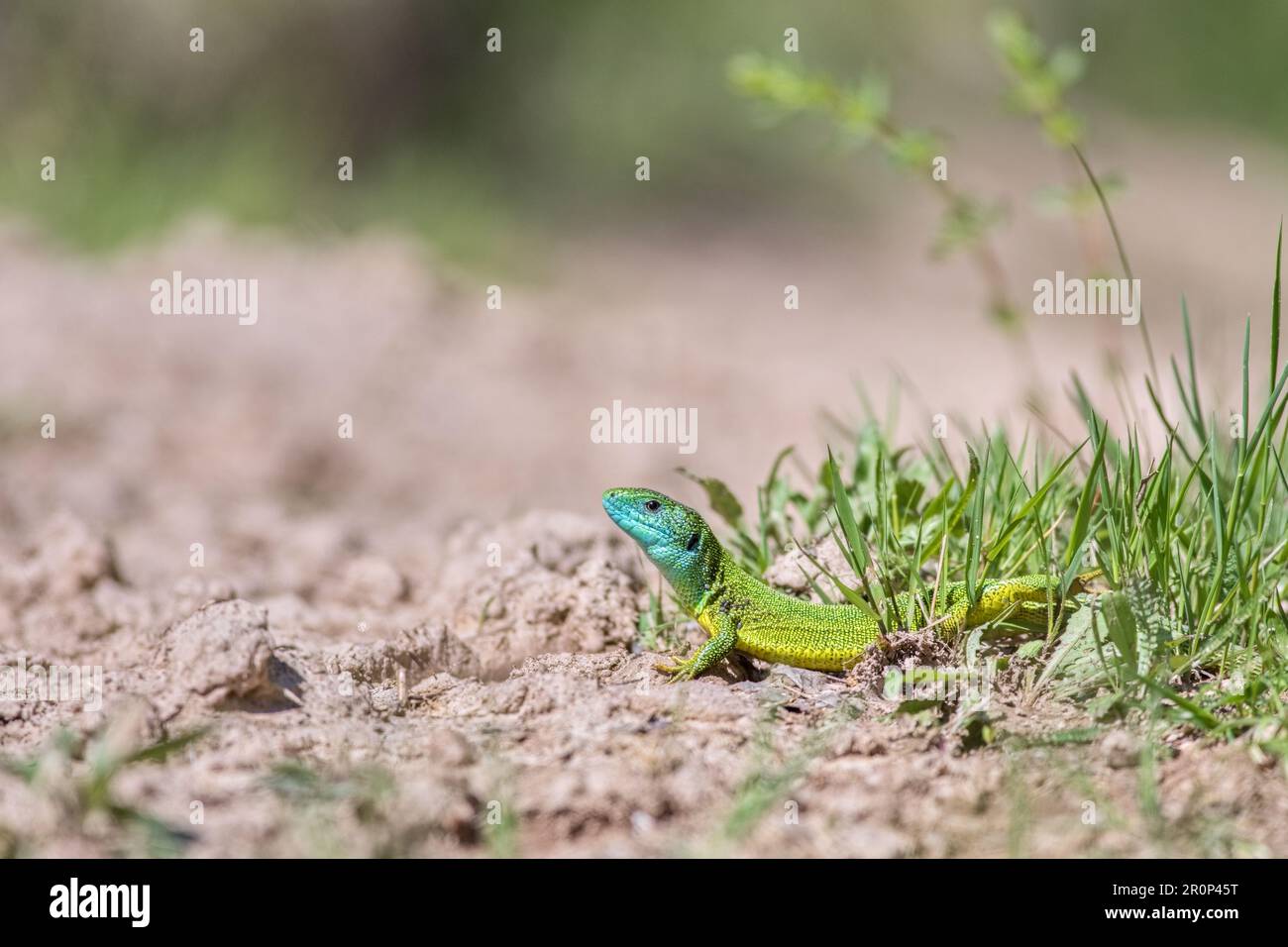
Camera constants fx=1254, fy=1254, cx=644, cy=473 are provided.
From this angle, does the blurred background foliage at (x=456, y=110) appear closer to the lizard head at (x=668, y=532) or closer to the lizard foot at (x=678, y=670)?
the lizard head at (x=668, y=532)

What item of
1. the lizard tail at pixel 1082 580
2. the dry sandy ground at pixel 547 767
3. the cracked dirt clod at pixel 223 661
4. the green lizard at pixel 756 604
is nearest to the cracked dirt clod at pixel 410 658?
the dry sandy ground at pixel 547 767

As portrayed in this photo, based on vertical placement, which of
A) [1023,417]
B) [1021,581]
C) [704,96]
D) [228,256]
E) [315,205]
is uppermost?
[704,96]

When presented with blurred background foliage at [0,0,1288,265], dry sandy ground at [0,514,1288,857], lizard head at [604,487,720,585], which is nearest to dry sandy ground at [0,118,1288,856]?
dry sandy ground at [0,514,1288,857]

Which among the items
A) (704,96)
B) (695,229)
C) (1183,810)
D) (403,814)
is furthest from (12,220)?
(1183,810)

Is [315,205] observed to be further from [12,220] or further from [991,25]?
[991,25]

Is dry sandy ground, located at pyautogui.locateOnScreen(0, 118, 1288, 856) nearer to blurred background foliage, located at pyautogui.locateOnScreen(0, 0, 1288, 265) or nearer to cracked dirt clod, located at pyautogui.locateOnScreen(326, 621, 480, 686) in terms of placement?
cracked dirt clod, located at pyautogui.locateOnScreen(326, 621, 480, 686)

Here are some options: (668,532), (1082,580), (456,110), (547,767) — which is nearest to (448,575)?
(668,532)
